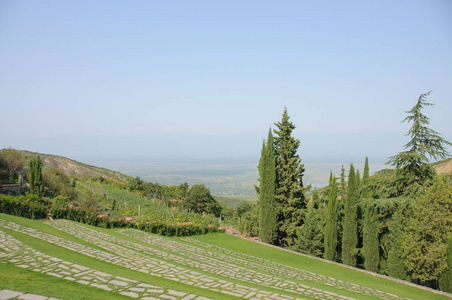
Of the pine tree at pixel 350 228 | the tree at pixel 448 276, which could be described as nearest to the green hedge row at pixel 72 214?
the pine tree at pixel 350 228

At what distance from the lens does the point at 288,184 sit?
2175 centimetres

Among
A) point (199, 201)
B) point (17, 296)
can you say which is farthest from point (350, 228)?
point (199, 201)

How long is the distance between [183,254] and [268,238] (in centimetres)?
981

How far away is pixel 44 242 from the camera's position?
32.5 ft

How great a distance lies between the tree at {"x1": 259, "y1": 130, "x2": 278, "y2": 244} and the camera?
20453 millimetres

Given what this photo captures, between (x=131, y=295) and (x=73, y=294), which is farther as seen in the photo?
(x=131, y=295)

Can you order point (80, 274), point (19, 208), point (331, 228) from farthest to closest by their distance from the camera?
point (331, 228) < point (19, 208) < point (80, 274)

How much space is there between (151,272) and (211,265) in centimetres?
285

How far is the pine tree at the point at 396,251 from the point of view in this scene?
1473cm

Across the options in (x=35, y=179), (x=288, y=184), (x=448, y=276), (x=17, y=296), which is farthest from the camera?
(x=288, y=184)

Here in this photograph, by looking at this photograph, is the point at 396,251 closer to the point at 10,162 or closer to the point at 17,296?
the point at 17,296

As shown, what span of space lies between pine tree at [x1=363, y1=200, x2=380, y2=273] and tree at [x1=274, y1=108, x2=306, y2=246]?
17.1 ft

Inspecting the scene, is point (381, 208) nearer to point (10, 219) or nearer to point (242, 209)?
point (10, 219)

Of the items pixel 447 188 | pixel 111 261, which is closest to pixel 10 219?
pixel 111 261
